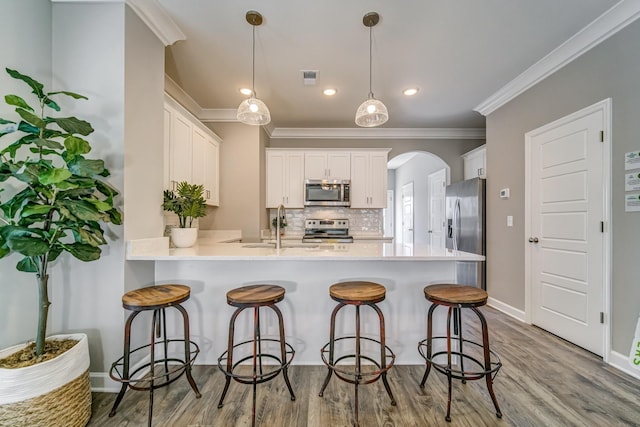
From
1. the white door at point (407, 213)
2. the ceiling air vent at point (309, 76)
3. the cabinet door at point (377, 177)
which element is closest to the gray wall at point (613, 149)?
the cabinet door at point (377, 177)

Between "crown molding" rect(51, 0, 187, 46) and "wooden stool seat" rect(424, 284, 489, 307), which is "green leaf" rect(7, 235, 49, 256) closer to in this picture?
"crown molding" rect(51, 0, 187, 46)

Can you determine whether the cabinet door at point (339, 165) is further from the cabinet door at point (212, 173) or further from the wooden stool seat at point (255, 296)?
the wooden stool seat at point (255, 296)

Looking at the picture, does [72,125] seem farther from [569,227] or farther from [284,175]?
[569,227]

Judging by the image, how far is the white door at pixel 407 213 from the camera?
283 inches

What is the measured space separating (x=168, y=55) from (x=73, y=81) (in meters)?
0.99

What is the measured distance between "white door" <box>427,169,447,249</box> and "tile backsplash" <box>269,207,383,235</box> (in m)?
1.41

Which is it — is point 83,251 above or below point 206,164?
below

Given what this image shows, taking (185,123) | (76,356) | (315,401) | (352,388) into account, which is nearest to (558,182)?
(352,388)

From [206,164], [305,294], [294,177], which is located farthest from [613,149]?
[206,164]

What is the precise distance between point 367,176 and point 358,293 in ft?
10.1

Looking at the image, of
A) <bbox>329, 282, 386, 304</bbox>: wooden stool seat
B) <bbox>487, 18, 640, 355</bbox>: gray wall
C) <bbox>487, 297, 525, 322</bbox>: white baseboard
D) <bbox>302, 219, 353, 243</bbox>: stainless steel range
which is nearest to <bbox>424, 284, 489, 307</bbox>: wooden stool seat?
<bbox>329, 282, 386, 304</bbox>: wooden stool seat

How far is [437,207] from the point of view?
18.2ft

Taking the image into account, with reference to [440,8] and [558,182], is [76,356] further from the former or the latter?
[558,182]

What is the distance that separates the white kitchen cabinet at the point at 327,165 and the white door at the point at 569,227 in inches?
94.4
